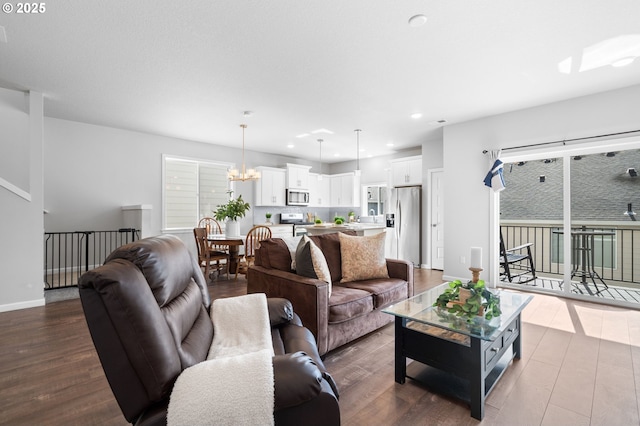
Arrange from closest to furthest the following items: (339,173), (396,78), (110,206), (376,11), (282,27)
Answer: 1. (376,11)
2. (282,27)
3. (396,78)
4. (110,206)
5. (339,173)

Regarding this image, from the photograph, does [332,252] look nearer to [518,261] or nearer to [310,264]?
[310,264]

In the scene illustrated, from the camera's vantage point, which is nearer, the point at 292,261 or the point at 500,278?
the point at 292,261

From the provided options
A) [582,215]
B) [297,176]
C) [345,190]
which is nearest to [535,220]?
[582,215]

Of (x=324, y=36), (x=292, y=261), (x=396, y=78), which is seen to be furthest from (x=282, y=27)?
(x=292, y=261)

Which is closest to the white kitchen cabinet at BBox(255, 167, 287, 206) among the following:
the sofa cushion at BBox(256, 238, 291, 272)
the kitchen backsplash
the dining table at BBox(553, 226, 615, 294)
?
the kitchen backsplash

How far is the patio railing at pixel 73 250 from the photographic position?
4804 mm

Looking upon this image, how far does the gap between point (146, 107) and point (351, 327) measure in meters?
4.15

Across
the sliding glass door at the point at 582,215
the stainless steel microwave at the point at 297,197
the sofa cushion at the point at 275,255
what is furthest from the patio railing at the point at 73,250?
the sliding glass door at the point at 582,215

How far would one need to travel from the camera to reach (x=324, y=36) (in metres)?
2.57

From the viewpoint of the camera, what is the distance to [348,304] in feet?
8.14

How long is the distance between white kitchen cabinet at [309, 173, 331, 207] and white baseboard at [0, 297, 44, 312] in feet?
18.9

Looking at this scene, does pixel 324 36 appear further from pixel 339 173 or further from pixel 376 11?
pixel 339 173

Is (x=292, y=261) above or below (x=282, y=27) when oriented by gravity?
below

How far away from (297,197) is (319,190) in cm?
96
